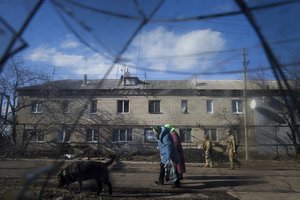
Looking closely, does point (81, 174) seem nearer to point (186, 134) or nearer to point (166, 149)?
point (166, 149)

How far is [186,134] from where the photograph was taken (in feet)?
90.3

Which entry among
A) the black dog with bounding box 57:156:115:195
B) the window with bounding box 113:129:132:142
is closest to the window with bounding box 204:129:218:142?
the window with bounding box 113:129:132:142

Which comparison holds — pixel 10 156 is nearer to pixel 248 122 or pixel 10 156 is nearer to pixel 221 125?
pixel 248 122

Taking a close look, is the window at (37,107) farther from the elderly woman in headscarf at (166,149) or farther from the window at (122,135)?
the elderly woman in headscarf at (166,149)

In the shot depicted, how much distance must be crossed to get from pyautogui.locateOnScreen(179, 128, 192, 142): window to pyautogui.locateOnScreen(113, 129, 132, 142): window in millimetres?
3582

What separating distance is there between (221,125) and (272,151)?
19.8 ft

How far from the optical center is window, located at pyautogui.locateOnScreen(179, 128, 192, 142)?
2655cm

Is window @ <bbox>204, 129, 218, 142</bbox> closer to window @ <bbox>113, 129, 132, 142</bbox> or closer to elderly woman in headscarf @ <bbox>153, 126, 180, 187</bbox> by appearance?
window @ <bbox>113, 129, 132, 142</bbox>

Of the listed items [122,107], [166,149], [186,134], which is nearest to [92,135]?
[122,107]

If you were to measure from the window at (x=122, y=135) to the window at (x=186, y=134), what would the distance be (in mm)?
3582

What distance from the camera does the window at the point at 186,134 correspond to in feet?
87.1

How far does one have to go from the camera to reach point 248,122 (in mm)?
23047


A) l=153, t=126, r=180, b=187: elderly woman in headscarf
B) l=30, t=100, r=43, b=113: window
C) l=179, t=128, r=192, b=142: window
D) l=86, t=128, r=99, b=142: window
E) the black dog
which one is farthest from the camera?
l=179, t=128, r=192, b=142: window

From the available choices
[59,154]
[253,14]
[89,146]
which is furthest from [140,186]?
[89,146]
